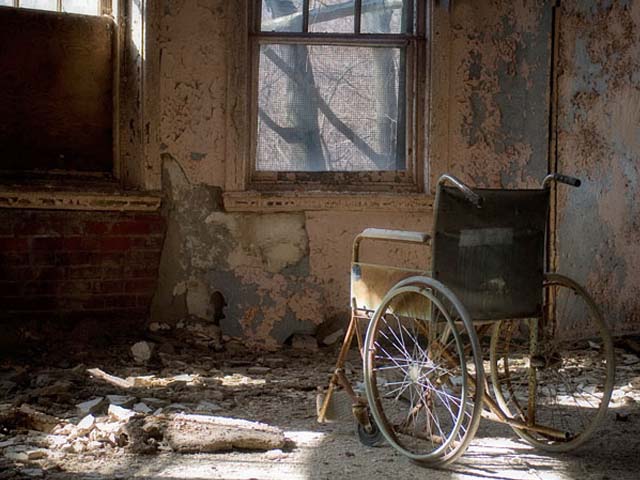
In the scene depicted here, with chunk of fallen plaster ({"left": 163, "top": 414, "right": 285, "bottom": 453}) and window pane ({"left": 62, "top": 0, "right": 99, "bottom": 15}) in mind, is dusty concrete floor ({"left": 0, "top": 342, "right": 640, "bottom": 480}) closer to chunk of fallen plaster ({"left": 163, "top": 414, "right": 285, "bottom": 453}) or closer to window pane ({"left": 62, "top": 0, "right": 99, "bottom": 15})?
chunk of fallen plaster ({"left": 163, "top": 414, "right": 285, "bottom": 453})

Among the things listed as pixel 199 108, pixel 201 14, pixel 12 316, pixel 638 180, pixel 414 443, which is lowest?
pixel 414 443

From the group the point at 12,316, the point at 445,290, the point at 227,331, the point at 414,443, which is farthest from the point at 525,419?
the point at 12,316

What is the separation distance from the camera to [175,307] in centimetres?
512

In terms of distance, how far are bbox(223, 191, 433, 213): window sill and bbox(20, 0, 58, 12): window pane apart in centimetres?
145

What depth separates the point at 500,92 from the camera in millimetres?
5309

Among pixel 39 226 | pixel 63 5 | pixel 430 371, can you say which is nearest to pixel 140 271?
pixel 39 226

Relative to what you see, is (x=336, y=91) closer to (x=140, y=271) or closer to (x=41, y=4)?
(x=140, y=271)

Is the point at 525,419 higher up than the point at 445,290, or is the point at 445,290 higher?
the point at 445,290

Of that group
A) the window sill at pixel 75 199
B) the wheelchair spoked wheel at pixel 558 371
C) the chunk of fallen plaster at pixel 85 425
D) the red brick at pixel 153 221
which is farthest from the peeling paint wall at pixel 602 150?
the chunk of fallen plaster at pixel 85 425

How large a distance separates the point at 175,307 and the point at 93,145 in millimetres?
1057

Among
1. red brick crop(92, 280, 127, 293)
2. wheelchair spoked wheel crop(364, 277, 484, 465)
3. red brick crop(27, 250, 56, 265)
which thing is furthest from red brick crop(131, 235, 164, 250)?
wheelchair spoked wheel crop(364, 277, 484, 465)

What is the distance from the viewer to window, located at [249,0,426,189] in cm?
517

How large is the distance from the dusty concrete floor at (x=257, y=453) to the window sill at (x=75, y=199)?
833 mm

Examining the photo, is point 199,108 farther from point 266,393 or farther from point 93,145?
point 266,393
